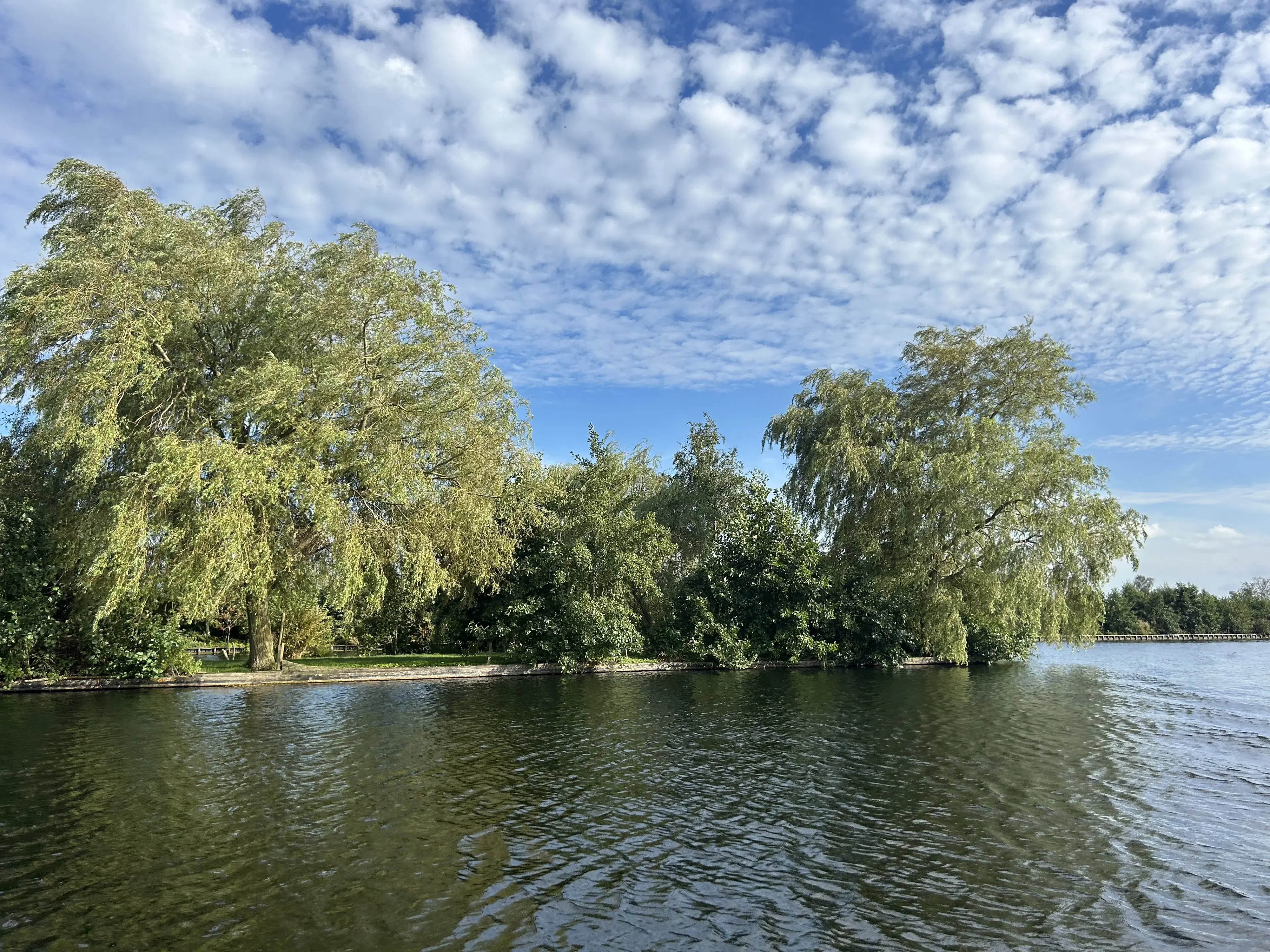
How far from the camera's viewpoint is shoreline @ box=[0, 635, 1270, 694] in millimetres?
24734

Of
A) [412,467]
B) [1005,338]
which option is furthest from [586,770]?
[1005,338]

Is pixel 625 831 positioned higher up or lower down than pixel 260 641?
lower down

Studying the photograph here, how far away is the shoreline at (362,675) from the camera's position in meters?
24.7

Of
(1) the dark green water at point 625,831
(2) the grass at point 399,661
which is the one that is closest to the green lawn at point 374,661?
(2) the grass at point 399,661

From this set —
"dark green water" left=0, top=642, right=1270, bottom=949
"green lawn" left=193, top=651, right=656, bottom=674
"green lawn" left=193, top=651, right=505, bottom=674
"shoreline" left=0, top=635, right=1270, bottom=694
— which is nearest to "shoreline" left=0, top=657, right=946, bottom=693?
"shoreline" left=0, top=635, right=1270, bottom=694

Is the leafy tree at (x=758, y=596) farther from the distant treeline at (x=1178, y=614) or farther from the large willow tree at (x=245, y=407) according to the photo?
the distant treeline at (x=1178, y=614)

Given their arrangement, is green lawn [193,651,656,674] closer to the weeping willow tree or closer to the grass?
the grass

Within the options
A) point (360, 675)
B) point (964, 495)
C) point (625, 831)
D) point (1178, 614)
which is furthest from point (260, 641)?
point (1178, 614)

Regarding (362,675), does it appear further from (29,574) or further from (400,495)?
(29,574)

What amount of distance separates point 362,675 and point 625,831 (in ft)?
71.6

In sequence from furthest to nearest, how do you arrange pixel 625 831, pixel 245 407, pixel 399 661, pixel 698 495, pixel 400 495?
pixel 698 495 → pixel 399 661 → pixel 400 495 → pixel 245 407 → pixel 625 831

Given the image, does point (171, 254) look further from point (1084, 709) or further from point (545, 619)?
point (1084, 709)

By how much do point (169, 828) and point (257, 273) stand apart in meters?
21.1

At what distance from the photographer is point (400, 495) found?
25.9 meters
